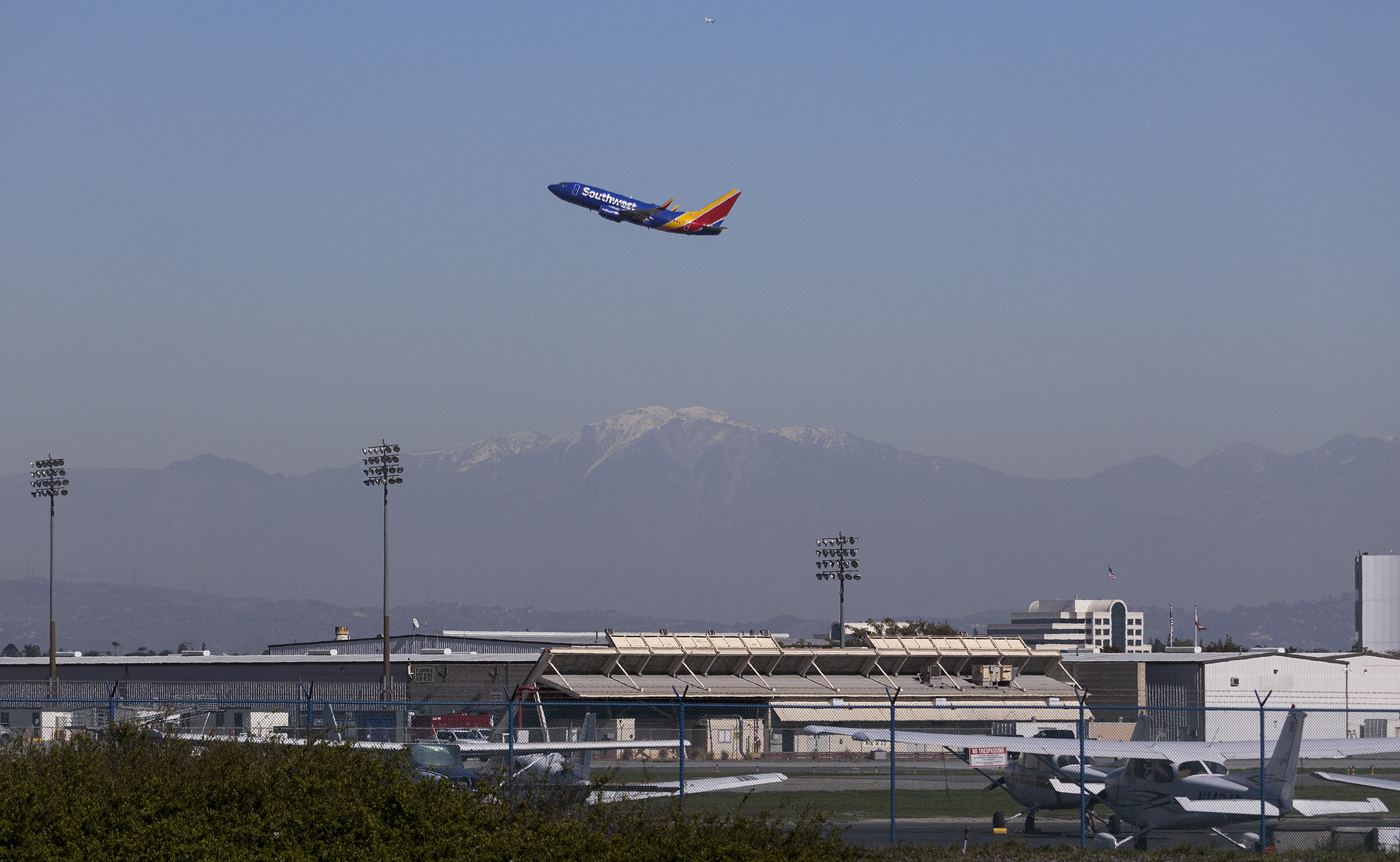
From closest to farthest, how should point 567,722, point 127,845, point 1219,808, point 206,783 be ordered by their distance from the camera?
point 127,845
point 206,783
point 1219,808
point 567,722

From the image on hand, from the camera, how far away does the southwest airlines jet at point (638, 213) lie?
8569cm

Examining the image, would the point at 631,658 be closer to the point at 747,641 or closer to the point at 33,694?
the point at 747,641

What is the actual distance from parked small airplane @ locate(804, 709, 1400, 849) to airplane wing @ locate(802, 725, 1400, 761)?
31 mm

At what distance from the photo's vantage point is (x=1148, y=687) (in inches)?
3339

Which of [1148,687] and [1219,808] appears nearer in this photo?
[1219,808]

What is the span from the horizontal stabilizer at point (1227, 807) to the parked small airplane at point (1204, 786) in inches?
0.4

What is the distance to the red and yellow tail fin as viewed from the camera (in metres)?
88.4

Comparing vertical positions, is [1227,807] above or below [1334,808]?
above

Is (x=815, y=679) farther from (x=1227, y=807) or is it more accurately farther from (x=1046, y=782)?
(x=1227, y=807)

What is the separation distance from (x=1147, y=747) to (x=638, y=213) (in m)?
59.0

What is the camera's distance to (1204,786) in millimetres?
29281

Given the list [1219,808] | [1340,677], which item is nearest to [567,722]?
[1219,808]

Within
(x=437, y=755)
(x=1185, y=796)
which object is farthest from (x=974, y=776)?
(x=437, y=755)

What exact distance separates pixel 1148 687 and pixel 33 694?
6134cm
